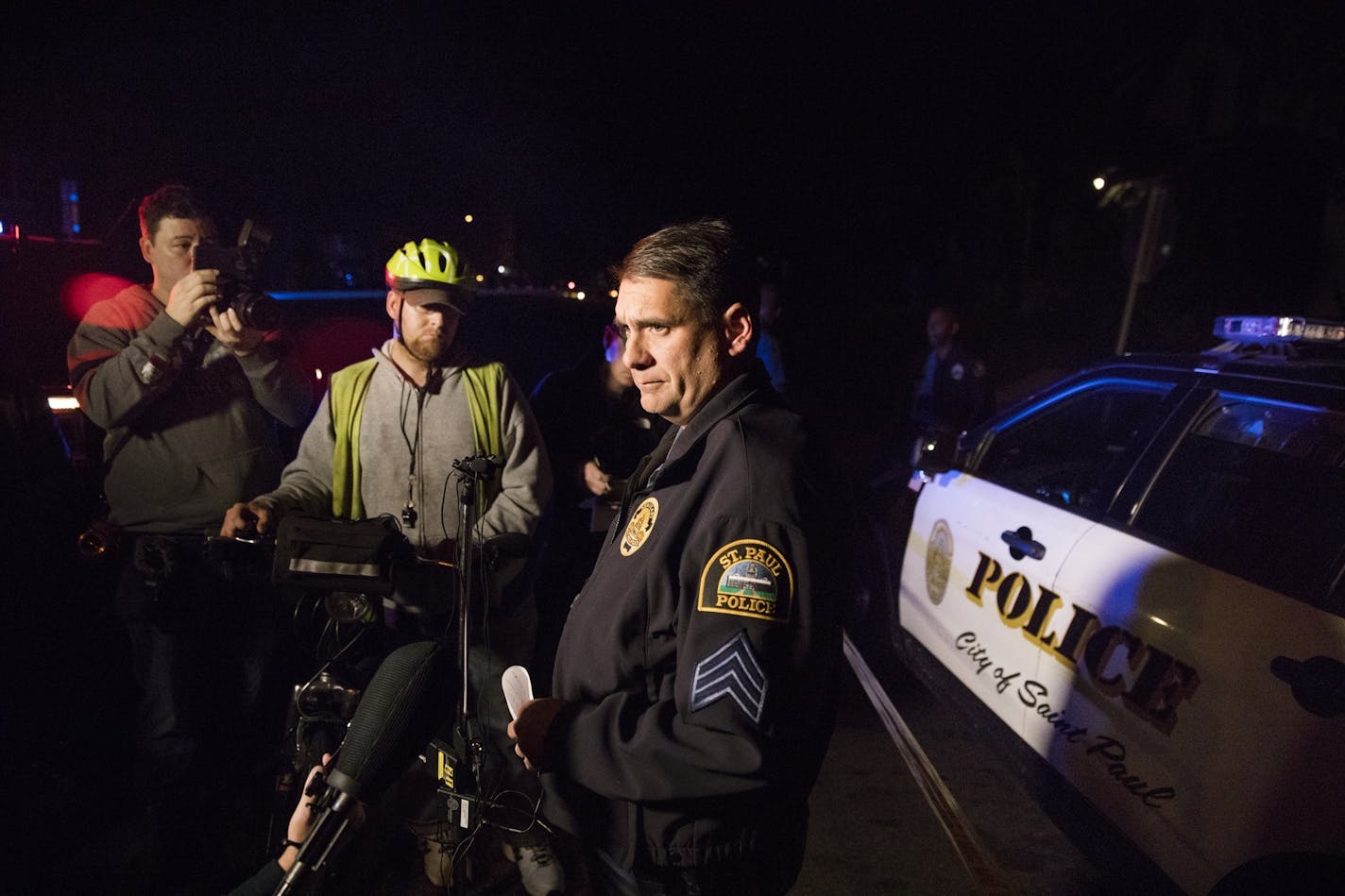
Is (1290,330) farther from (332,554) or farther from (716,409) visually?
(332,554)

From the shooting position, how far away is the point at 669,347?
173 centimetres

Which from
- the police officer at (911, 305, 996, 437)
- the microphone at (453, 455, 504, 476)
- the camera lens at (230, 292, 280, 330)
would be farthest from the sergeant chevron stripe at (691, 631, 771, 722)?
the police officer at (911, 305, 996, 437)

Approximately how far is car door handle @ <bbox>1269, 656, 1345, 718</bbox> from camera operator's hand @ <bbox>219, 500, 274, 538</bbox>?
9.31 ft

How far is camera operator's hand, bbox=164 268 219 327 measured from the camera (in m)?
2.92

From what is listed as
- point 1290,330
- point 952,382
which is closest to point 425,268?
point 1290,330

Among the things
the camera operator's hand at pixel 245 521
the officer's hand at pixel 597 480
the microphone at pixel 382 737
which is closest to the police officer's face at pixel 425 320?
the camera operator's hand at pixel 245 521

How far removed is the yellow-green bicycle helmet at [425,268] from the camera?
3027 mm

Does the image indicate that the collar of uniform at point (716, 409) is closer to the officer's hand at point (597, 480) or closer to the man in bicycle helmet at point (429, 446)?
the man in bicycle helmet at point (429, 446)

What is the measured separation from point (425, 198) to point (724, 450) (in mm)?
25428

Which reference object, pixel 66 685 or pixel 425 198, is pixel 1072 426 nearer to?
pixel 66 685

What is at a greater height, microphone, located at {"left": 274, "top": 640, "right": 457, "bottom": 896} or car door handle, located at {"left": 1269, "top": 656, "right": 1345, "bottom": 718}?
car door handle, located at {"left": 1269, "top": 656, "right": 1345, "bottom": 718}

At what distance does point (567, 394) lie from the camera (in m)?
4.50

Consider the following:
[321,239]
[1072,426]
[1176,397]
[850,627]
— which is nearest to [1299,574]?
[1176,397]

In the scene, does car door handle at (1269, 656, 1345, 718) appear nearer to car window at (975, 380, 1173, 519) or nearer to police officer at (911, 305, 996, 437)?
car window at (975, 380, 1173, 519)
